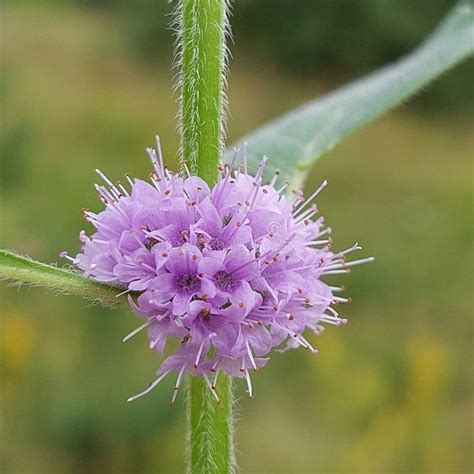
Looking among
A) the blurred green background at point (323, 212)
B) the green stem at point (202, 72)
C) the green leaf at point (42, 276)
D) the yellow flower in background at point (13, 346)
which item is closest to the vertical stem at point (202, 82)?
the green stem at point (202, 72)

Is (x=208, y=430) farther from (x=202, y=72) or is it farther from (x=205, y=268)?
(x=202, y=72)

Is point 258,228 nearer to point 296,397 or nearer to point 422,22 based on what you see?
point 296,397

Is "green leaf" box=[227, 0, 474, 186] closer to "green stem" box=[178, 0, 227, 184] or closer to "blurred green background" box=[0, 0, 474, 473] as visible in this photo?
"green stem" box=[178, 0, 227, 184]

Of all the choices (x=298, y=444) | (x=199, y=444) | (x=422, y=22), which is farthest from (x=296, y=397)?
(x=422, y=22)

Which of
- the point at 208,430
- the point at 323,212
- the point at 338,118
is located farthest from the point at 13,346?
the point at 323,212

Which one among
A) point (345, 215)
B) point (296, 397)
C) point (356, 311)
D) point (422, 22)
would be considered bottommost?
point (296, 397)

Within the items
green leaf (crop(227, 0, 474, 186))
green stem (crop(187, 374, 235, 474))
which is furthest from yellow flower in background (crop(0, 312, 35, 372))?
green stem (crop(187, 374, 235, 474))

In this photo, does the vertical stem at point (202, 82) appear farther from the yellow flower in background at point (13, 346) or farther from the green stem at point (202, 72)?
the yellow flower in background at point (13, 346)

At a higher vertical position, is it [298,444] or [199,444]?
[298,444]
